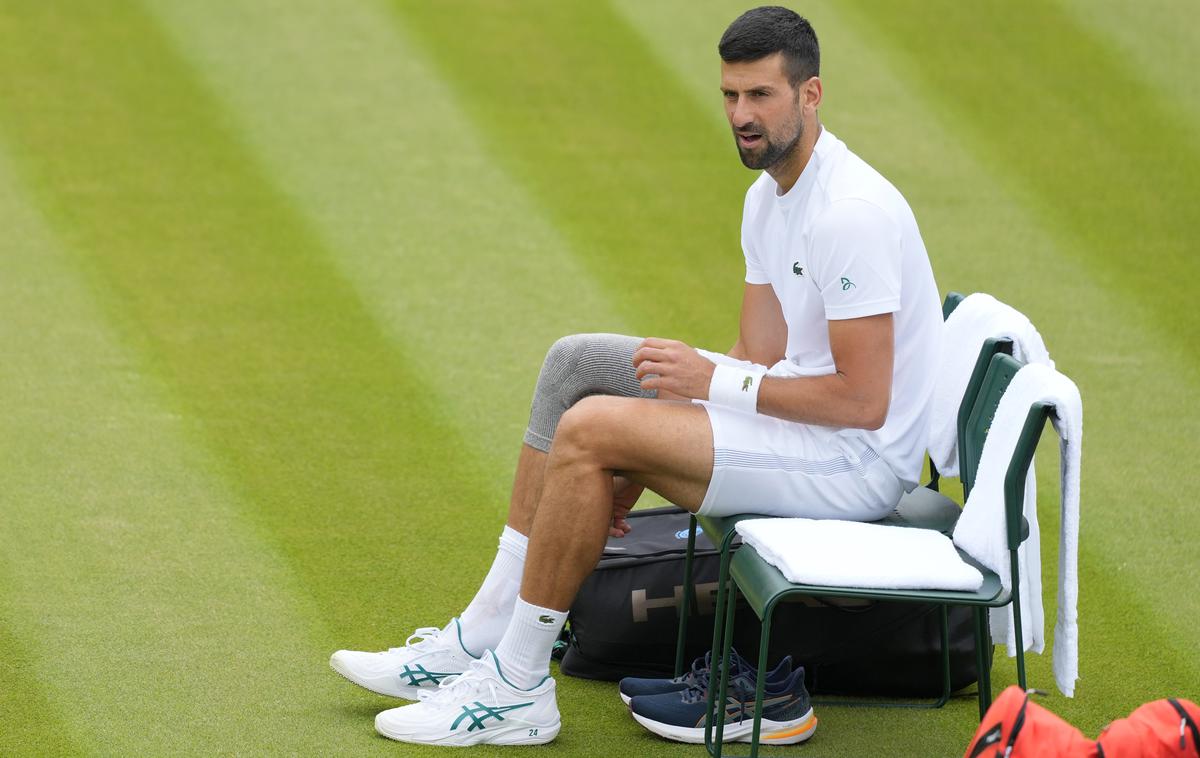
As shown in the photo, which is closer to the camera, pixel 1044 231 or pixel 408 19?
pixel 1044 231

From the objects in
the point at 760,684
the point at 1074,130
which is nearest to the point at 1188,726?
the point at 760,684

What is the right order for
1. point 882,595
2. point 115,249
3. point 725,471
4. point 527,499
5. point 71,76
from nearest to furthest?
point 882,595, point 725,471, point 527,499, point 115,249, point 71,76

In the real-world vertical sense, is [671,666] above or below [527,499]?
below

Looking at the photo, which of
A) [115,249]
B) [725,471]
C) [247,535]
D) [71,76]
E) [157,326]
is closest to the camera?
[725,471]

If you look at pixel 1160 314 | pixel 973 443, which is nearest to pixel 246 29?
pixel 1160 314

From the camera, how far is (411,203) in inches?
318

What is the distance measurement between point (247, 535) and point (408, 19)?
5125 millimetres

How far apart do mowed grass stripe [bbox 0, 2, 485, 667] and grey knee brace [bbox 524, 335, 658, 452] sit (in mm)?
784

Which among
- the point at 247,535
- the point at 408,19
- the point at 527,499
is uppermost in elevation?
the point at 408,19

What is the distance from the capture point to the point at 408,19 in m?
9.69

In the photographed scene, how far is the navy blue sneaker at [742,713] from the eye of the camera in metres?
4.11

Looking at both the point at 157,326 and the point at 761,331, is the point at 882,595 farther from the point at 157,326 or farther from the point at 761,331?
the point at 157,326

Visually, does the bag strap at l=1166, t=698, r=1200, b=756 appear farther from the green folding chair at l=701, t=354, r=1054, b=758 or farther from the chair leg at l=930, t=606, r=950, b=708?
the chair leg at l=930, t=606, r=950, b=708

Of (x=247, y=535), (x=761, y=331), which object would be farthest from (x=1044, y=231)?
(x=247, y=535)
